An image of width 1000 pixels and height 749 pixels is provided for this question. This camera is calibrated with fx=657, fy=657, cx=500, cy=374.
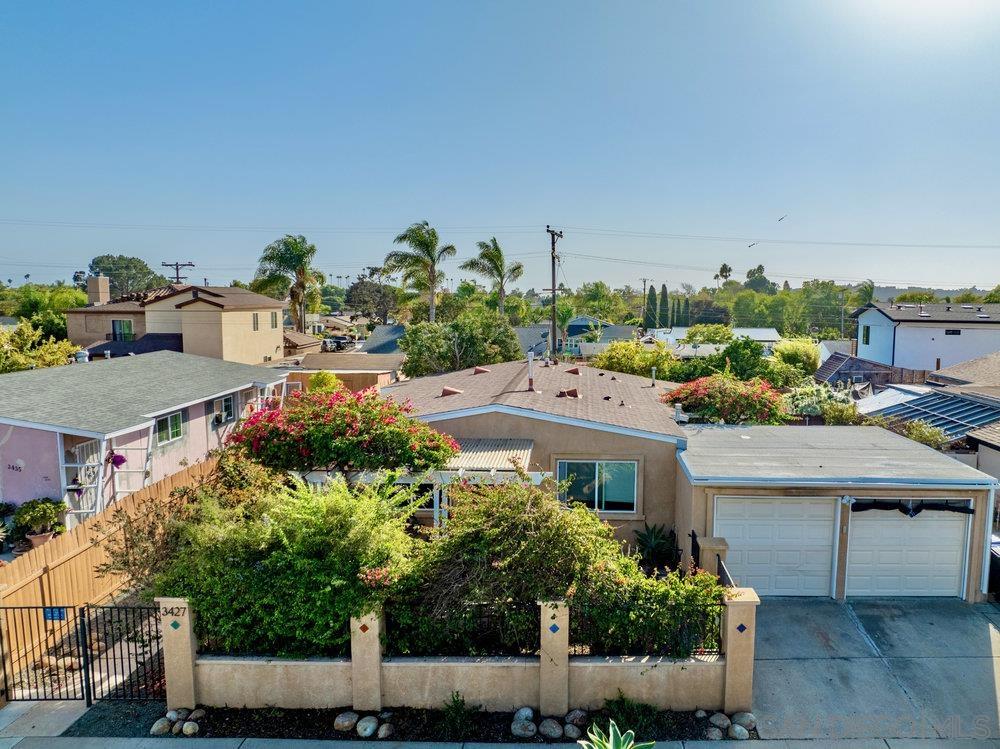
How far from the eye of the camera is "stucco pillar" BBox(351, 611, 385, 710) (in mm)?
8586

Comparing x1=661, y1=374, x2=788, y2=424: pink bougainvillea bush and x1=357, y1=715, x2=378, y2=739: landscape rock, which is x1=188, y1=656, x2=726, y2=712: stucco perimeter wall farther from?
x1=661, y1=374, x2=788, y2=424: pink bougainvillea bush

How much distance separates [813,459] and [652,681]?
260 inches

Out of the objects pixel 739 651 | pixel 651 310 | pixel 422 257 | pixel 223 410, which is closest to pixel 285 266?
pixel 422 257

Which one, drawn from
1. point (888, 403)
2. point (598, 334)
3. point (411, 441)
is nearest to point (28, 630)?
point (411, 441)

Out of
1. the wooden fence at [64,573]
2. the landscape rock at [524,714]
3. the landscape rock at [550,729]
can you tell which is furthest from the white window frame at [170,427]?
the landscape rock at [550,729]

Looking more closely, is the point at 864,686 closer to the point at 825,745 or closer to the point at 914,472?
the point at 825,745

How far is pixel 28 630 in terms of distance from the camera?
9.99 meters

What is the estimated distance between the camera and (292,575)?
8.63 meters

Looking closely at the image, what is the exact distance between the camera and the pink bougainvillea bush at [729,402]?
17156 millimetres

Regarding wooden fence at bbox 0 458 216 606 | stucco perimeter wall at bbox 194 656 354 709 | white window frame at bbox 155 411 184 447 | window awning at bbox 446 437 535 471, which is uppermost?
window awning at bbox 446 437 535 471

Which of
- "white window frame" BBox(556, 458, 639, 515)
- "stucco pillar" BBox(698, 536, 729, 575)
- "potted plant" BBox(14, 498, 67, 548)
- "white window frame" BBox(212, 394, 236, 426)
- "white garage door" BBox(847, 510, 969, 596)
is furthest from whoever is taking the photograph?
"white window frame" BBox(212, 394, 236, 426)

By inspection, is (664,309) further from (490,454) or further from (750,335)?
(490,454)

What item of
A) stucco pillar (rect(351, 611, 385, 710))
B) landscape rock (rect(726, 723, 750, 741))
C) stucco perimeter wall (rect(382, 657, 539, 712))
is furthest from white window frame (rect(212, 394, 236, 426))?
landscape rock (rect(726, 723, 750, 741))

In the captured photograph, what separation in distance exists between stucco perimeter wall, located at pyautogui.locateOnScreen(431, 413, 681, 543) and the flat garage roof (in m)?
0.70
